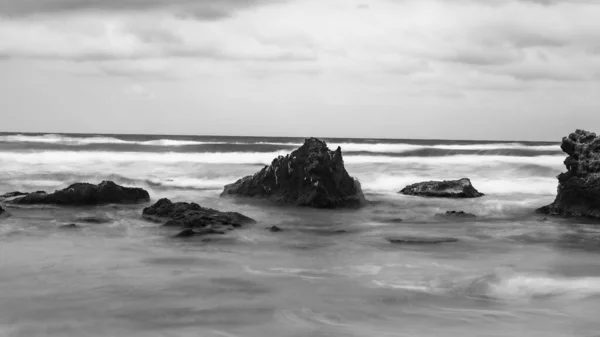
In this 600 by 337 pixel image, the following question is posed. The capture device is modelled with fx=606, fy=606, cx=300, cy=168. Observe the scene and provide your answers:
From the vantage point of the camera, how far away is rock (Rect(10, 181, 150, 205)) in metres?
13.3

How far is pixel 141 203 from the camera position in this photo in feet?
45.9

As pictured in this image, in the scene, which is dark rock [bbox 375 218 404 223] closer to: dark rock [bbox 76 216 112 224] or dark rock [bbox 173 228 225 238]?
dark rock [bbox 173 228 225 238]

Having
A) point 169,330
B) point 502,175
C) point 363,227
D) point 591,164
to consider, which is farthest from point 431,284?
point 502,175

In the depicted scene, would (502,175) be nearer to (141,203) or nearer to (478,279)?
(141,203)

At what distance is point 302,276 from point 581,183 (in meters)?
7.82

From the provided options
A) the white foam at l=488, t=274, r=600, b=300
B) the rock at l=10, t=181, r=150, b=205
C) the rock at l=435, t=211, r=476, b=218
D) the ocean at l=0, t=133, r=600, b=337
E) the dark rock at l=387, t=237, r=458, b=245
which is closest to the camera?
the ocean at l=0, t=133, r=600, b=337

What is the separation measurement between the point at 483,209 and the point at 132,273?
30.5 ft

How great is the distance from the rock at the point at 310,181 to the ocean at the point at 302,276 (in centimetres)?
70

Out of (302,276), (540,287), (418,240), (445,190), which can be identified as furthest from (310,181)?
(540,287)

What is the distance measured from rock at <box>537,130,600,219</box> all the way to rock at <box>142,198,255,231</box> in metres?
6.68

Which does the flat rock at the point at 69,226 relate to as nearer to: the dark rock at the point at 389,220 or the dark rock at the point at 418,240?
the dark rock at the point at 418,240

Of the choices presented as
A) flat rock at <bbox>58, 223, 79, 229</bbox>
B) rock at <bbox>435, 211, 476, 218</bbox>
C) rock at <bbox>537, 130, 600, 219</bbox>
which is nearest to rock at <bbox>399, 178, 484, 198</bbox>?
rock at <bbox>537, 130, 600, 219</bbox>

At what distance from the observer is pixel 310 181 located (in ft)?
46.8

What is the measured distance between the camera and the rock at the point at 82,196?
13.3m
